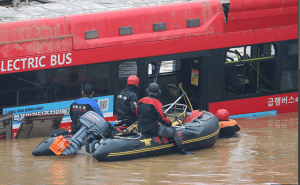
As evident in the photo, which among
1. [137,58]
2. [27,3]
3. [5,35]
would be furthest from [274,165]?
[27,3]

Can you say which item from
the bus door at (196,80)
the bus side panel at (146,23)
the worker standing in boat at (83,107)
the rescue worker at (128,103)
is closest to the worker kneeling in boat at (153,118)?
the rescue worker at (128,103)

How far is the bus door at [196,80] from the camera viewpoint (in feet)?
35.1

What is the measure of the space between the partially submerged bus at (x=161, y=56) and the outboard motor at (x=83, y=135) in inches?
62.3

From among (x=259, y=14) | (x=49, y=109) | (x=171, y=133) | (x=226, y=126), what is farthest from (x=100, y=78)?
(x=259, y=14)

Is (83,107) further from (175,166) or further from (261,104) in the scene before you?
(261,104)

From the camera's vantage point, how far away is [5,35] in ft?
29.7

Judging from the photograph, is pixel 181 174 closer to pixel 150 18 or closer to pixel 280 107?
pixel 150 18

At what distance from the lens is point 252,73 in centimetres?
1170

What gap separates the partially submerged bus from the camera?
9.22 metres

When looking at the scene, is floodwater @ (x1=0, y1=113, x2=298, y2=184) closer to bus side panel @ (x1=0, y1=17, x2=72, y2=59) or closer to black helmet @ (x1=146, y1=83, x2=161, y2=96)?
black helmet @ (x1=146, y1=83, x2=161, y2=96)

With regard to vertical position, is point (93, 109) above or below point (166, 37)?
below

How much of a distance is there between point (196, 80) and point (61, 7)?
11.4ft

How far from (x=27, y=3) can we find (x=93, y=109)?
3.64 metres

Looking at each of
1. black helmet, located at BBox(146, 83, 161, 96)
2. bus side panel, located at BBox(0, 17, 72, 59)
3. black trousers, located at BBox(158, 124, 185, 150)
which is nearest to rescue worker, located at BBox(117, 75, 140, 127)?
black helmet, located at BBox(146, 83, 161, 96)
